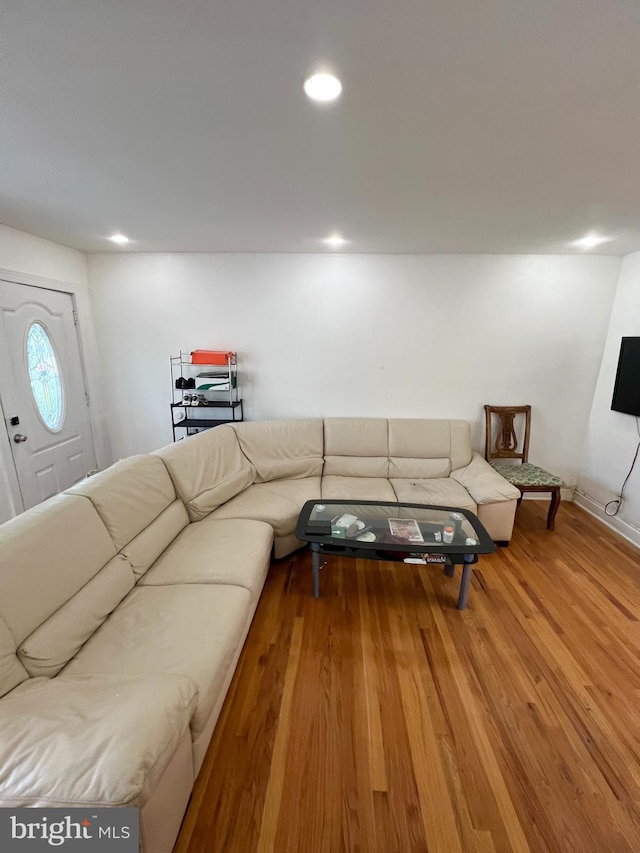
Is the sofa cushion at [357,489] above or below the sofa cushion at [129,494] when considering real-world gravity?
below

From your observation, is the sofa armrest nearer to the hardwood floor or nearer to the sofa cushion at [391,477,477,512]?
the sofa cushion at [391,477,477,512]

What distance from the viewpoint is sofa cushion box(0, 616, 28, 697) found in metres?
1.01

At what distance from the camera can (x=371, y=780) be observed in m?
1.19

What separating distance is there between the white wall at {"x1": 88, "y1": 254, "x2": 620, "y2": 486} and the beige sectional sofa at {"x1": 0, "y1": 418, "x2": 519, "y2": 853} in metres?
1.01

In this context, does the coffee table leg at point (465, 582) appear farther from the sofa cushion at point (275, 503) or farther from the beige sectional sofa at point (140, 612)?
the sofa cushion at point (275, 503)

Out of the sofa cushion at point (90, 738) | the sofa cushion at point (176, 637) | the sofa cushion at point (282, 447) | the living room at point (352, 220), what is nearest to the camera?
the sofa cushion at point (90, 738)

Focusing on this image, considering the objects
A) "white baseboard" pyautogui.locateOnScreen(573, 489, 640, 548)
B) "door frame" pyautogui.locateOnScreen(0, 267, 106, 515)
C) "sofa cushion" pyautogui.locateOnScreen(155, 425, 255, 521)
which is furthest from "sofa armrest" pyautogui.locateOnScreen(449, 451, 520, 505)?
"door frame" pyautogui.locateOnScreen(0, 267, 106, 515)

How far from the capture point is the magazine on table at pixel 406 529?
2010 millimetres

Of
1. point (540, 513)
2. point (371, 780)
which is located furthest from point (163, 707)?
point (540, 513)

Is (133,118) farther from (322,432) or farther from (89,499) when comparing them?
(322,432)

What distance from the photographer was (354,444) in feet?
10.4

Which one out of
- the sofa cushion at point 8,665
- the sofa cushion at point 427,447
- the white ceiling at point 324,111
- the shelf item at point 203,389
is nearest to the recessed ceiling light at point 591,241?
the white ceiling at point 324,111

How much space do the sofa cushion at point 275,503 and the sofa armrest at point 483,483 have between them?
1303mm

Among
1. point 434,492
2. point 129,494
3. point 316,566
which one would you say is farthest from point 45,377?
point 434,492
